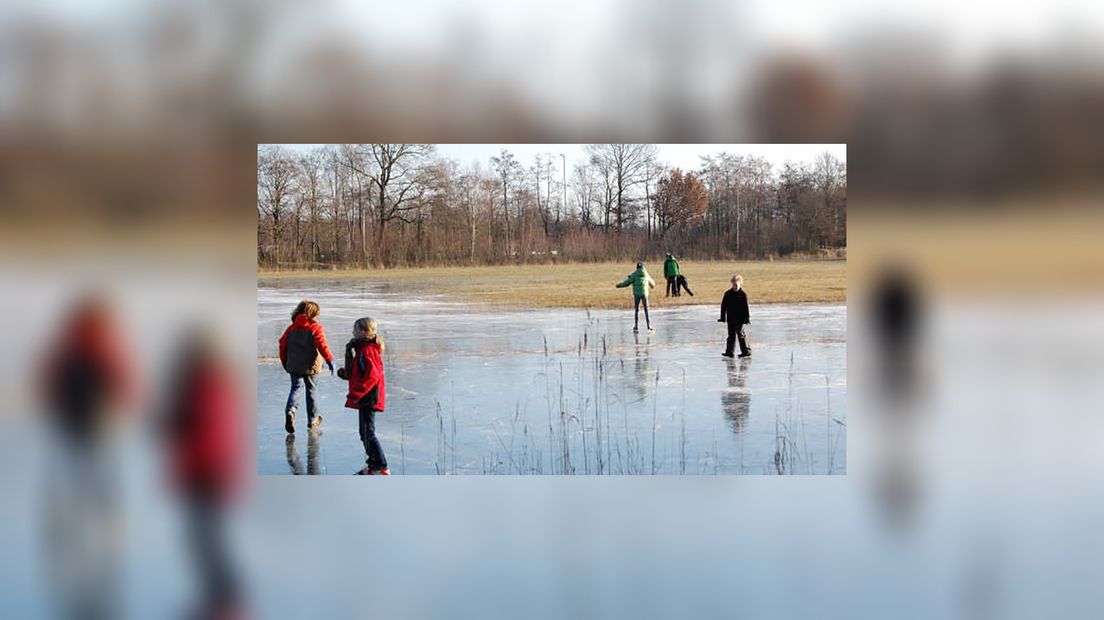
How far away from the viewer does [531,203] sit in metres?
9.83

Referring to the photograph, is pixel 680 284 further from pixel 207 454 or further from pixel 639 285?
pixel 207 454

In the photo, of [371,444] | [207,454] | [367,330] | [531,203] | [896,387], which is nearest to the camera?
[207,454]

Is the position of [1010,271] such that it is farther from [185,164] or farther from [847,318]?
[185,164]

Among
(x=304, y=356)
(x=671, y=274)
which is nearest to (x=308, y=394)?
(x=304, y=356)

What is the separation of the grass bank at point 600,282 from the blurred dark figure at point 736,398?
0.68m

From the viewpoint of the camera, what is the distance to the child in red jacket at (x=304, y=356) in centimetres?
897

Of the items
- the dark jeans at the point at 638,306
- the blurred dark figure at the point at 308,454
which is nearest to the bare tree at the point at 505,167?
the dark jeans at the point at 638,306

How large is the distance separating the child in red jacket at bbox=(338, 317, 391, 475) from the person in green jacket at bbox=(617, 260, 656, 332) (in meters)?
2.40

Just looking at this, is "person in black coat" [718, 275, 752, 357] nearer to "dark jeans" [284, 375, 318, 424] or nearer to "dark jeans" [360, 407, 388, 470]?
"dark jeans" [360, 407, 388, 470]

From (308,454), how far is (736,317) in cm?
402
